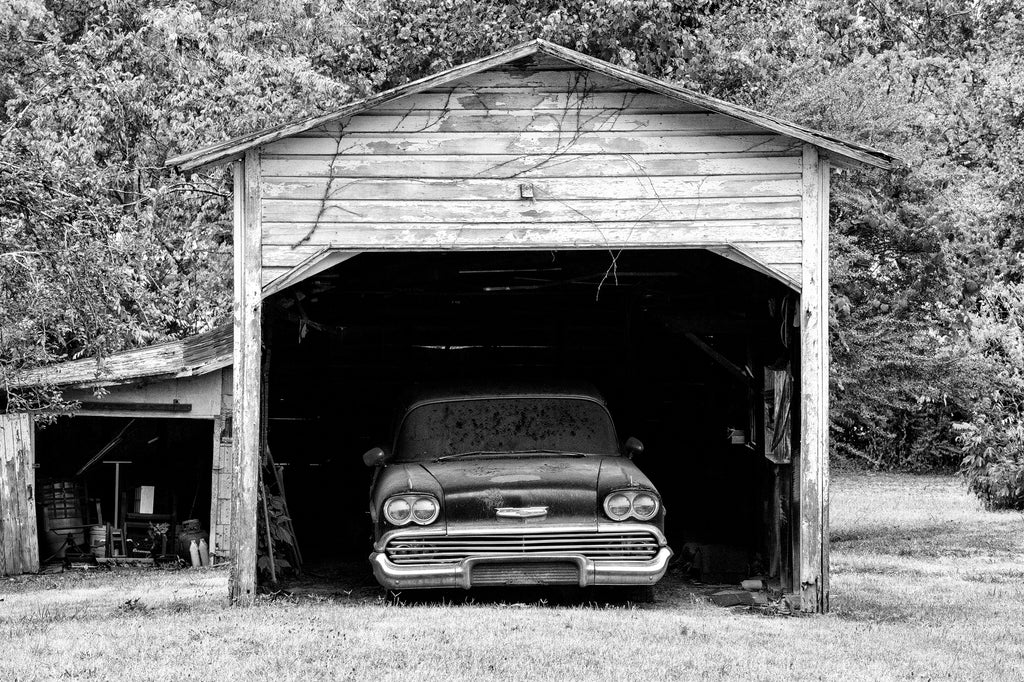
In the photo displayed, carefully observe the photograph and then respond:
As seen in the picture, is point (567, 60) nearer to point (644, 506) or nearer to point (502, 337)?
point (644, 506)

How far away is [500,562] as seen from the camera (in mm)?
8570

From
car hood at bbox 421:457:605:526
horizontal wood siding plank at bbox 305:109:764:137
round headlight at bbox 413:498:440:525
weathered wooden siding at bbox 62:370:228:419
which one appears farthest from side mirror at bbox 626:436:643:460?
weathered wooden siding at bbox 62:370:228:419

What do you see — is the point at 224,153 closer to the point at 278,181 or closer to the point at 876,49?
the point at 278,181

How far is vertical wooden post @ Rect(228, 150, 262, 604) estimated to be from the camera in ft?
30.1

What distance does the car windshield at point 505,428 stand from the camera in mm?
9969

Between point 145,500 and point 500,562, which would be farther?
point 145,500

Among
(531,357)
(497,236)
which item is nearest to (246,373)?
(497,236)

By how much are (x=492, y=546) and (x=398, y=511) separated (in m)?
0.71

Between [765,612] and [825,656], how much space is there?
199cm

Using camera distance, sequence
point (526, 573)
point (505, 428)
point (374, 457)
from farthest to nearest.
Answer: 1. point (505, 428)
2. point (374, 457)
3. point (526, 573)

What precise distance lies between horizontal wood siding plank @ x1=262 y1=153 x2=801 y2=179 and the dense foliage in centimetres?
525

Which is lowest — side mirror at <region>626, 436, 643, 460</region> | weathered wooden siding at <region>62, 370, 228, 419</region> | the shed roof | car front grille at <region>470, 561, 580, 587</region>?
car front grille at <region>470, 561, 580, 587</region>

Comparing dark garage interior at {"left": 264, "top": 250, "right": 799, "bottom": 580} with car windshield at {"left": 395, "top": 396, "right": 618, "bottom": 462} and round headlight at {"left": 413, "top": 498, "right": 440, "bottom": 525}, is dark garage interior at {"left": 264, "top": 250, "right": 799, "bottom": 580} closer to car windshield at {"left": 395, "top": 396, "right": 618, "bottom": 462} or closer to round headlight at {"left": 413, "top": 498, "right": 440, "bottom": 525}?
car windshield at {"left": 395, "top": 396, "right": 618, "bottom": 462}

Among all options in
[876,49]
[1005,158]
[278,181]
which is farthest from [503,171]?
[876,49]
